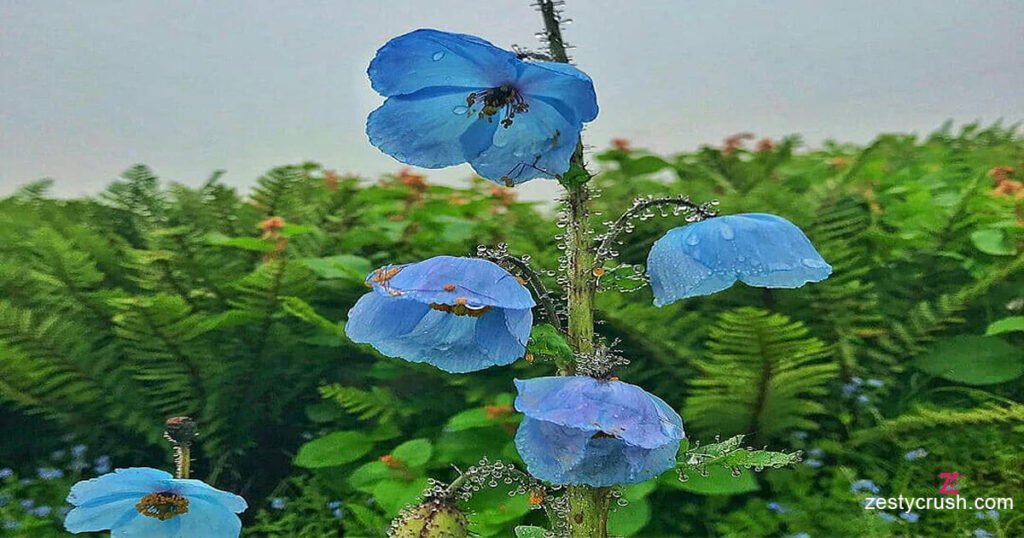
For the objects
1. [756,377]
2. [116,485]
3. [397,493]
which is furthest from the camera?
[756,377]

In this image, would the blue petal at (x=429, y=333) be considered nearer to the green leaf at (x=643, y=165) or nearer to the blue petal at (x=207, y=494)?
the blue petal at (x=207, y=494)

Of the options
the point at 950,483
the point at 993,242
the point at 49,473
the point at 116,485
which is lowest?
the point at 950,483

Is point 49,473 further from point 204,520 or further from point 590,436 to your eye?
point 590,436

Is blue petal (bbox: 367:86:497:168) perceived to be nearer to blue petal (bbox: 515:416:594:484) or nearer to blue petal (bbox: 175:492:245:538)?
blue petal (bbox: 515:416:594:484)

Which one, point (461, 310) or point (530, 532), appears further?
point (530, 532)

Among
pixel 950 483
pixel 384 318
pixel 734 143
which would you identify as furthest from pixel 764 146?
pixel 384 318

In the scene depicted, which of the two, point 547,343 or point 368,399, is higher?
point 547,343

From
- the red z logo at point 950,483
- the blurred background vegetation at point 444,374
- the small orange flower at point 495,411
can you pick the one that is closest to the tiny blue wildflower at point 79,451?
the blurred background vegetation at point 444,374
